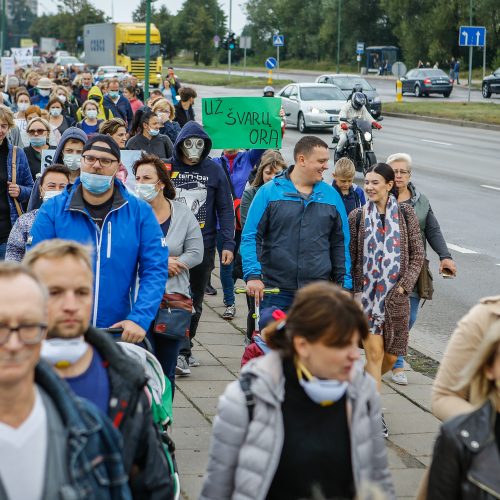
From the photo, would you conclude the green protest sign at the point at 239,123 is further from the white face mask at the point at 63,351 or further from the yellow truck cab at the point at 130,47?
the yellow truck cab at the point at 130,47

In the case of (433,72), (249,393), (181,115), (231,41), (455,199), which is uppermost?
(231,41)

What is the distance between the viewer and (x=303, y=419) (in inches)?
141

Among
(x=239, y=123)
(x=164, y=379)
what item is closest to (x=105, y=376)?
(x=164, y=379)

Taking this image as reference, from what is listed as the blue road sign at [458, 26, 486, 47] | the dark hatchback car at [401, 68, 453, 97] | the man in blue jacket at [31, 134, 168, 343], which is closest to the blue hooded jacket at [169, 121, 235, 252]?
the man in blue jacket at [31, 134, 168, 343]

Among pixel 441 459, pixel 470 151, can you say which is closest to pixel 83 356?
pixel 441 459

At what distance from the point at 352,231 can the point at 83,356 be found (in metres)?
3.91

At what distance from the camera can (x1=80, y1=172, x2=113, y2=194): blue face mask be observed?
18.4 feet

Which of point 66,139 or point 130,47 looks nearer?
point 66,139

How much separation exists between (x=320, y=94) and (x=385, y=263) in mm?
28887

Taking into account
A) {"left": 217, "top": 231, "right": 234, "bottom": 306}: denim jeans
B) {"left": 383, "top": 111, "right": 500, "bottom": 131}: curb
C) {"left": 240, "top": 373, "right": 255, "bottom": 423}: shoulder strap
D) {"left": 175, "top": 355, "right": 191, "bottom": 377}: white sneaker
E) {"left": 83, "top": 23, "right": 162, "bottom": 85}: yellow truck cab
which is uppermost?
{"left": 83, "top": 23, "right": 162, "bottom": 85}: yellow truck cab

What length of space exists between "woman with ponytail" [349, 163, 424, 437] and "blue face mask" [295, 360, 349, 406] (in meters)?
3.65

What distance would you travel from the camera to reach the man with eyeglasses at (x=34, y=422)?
299 centimetres

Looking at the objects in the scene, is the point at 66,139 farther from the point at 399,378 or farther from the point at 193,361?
the point at 399,378

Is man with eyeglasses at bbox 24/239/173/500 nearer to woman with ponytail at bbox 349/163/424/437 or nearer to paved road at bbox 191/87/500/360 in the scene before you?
woman with ponytail at bbox 349/163/424/437
